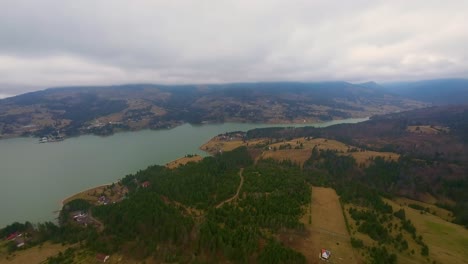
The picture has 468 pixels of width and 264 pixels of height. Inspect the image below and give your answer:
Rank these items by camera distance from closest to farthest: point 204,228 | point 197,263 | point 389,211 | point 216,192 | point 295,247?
point 197,263
point 295,247
point 204,228
point 389,211
point 216,192

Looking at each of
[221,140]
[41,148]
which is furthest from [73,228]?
[41,148]

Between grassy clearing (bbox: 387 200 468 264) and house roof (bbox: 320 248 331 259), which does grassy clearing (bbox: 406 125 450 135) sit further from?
house roof (bbox: 320 248 331 259)

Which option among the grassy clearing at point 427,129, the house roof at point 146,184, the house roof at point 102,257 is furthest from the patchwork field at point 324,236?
the grassy clearing at point 427,129

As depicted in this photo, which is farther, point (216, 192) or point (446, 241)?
point (216, 192)

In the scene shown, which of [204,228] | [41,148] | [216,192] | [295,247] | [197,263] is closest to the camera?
[197,263]

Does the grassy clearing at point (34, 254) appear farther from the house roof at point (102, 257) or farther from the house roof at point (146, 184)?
the house roof at point (146, 184)

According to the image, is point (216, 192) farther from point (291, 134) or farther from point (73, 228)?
point (291, 134)

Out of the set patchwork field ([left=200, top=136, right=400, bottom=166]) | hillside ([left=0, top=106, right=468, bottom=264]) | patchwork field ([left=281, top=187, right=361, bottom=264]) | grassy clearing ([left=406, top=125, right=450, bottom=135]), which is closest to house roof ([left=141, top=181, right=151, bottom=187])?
hillside ([left=0, top=106, right=468, bottom=264])
